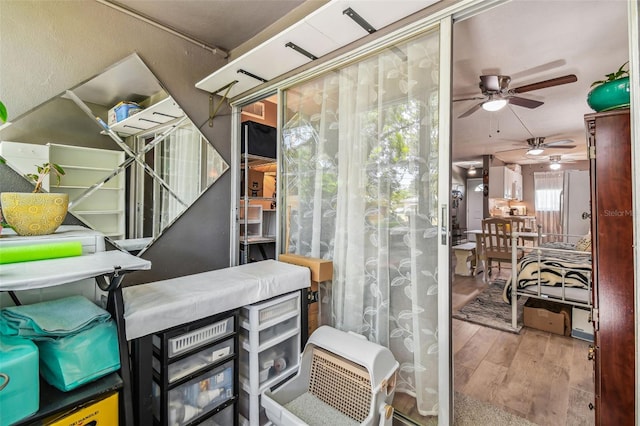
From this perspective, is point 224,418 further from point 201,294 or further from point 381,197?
point 381,197

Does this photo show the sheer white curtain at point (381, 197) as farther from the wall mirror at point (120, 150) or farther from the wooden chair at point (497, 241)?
the wooden chair at point (497, 241)

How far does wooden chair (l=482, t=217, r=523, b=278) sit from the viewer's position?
13.9ft

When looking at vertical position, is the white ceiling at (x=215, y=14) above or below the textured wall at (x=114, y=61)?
above

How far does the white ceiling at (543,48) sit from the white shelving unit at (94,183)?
2404 mm

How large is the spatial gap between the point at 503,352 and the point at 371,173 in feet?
6.34

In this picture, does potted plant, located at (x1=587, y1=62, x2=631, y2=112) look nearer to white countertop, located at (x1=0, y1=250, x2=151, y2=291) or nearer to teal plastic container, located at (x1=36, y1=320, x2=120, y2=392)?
white countertop, located at (x1=0, y1=250, x2=151, y2=291)

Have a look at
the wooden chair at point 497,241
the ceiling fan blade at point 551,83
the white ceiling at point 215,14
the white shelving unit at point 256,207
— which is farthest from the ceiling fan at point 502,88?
the white shelving unit at point 256,207

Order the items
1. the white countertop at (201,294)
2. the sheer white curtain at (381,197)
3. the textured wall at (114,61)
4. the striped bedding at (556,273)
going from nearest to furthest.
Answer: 1. the white countertop at (201,294)
2. the sheer white curtain at (381,197)
3. the textured wall at (114,61)
4. the striped bedding at (556,273)

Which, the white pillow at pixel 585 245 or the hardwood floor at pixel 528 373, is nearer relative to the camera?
the hardwood floor at pixel 528 373

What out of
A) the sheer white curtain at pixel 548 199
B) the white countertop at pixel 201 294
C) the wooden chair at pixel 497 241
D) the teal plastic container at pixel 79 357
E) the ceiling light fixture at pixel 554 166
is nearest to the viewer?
the teal plastic container at pixel 79 357

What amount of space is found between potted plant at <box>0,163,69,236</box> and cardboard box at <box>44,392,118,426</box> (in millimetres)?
750

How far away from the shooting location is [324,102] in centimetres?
197

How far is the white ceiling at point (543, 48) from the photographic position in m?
1.81

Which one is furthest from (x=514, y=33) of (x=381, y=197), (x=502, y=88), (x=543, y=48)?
(x=381, y=197)
